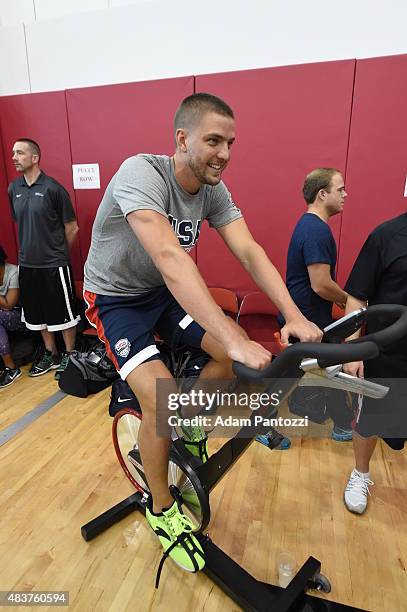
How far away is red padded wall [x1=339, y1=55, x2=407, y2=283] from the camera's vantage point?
258 centimetres

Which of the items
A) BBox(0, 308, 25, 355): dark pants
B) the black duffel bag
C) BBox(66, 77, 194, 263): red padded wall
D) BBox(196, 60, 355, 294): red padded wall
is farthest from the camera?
BBox(0, 308, 25, 355): dark pants

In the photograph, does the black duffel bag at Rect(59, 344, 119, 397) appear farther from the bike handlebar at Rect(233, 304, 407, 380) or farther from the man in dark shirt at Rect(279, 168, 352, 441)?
the bike handlebar at Rect(233, 304, 407, 380)

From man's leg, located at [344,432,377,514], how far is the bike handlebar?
1.13 m

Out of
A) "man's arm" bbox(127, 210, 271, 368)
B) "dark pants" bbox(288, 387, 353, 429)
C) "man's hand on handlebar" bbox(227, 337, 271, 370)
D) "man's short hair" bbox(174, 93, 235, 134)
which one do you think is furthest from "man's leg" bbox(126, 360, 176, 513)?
"dark pants" bbox(288, 387, 353, 429)

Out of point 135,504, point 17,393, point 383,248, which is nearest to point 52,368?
point 17,393

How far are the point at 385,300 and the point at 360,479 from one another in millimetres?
932

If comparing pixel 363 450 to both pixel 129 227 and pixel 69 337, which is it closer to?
pixel 129 227

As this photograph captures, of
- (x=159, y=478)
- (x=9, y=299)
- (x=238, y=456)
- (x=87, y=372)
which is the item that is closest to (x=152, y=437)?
(x=159, y=478)

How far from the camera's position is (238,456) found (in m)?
1.45

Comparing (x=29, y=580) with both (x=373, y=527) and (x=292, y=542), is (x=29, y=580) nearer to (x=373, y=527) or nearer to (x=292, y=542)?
(x=292, y=542)

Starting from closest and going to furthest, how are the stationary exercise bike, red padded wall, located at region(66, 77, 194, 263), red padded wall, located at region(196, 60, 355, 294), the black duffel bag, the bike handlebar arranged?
1. the bike handlebar
2. the stationary exercise bike
3. red padded wall, located at region(196, 60, 355, 294)
4. the black duffel bag
5. red padded wall, located at region(66, 77, 194, 263)

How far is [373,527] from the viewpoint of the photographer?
1785 mm

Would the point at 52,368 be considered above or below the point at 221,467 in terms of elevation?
below

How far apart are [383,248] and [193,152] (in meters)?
0.90
